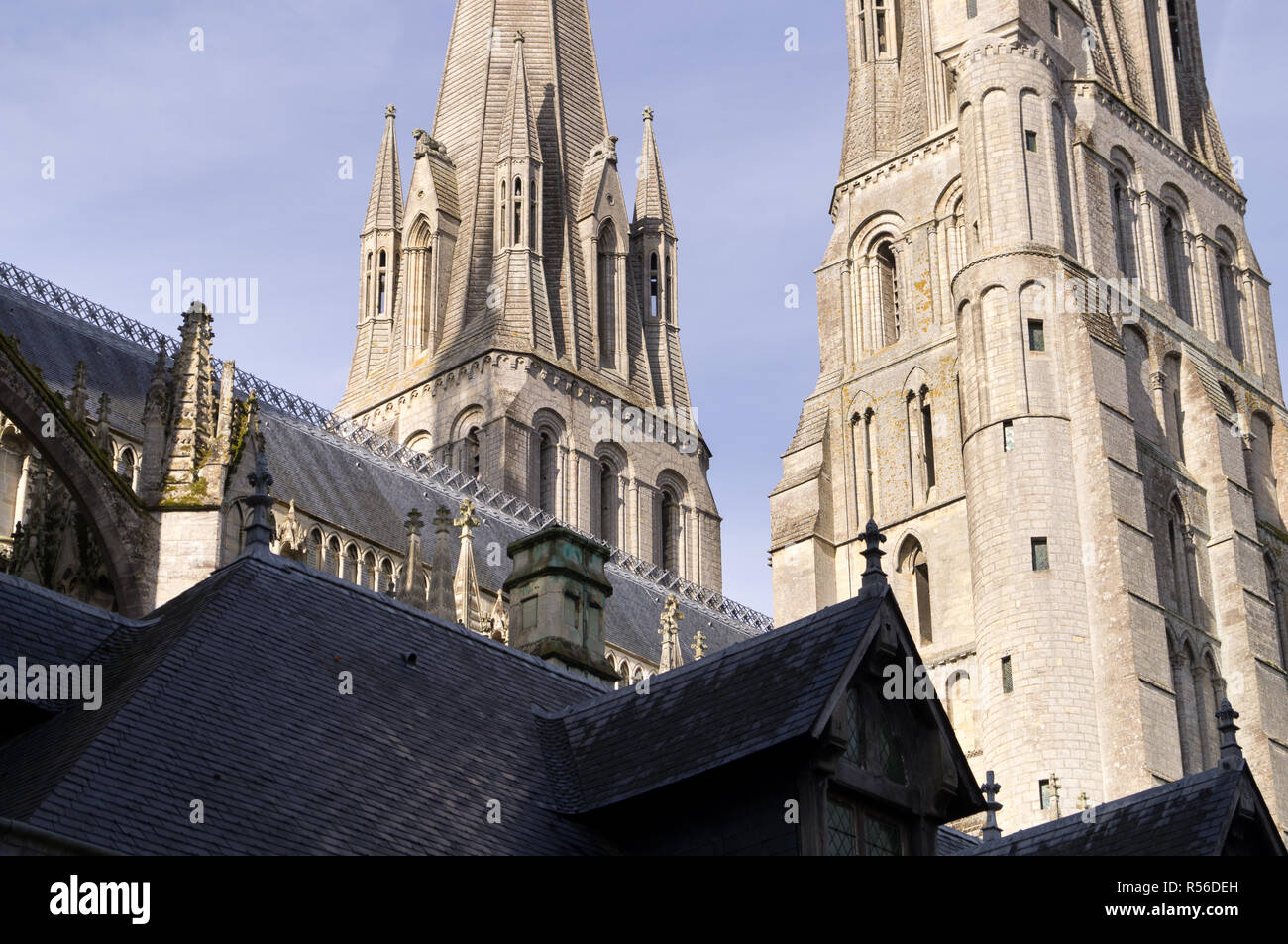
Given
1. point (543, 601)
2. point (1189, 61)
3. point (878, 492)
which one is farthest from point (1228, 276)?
point (543, 601)

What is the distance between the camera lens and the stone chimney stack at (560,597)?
21.5m

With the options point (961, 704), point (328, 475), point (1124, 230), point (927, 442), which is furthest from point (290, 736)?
point (1124, 230)

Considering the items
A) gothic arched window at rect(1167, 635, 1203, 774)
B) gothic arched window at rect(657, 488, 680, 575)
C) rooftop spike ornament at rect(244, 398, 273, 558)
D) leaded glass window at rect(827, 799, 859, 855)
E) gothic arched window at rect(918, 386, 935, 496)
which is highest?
gothic arched window at rect(657, 488, 680, 575)

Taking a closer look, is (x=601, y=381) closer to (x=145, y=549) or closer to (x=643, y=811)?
(x=145, y=549)

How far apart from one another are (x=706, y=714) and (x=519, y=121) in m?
56.5

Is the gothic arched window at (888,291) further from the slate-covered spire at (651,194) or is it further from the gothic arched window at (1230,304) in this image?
the slate-covered spire at (651,194)

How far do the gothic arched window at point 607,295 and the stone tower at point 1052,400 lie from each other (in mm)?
12092

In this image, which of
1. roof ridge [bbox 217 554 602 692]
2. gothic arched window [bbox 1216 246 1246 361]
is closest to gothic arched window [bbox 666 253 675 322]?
gothic arched window [bbox 1216 246 1246 361]

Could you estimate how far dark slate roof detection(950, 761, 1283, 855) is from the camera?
1673cm

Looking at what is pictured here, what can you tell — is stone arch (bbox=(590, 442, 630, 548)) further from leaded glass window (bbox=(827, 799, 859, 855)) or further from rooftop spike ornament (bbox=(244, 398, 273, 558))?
leaded glass window (bbox=(827, 799, 859, 855))

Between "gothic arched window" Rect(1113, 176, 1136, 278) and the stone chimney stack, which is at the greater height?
"gothic arched window" Rect(1113, 176, 1136, 278)

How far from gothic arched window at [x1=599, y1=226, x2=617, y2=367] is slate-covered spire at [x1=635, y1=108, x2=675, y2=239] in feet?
7.69

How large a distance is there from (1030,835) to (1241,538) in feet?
122

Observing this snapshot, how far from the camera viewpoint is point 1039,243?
52656mm
